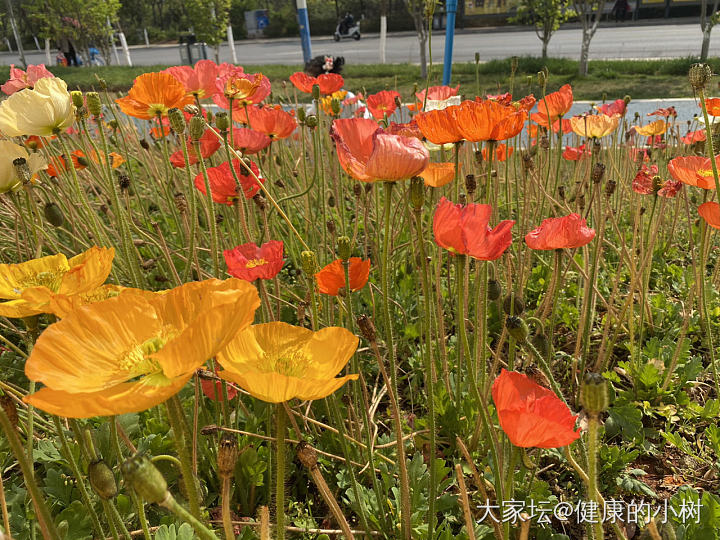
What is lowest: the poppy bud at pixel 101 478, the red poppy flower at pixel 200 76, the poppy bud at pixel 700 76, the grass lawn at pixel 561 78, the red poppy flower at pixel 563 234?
the grass lawn at pixel 561 78

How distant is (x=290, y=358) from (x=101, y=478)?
0.25 metres

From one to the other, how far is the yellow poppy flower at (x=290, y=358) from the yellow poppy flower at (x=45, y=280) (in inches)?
9.4

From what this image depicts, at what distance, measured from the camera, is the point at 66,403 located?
504 mm

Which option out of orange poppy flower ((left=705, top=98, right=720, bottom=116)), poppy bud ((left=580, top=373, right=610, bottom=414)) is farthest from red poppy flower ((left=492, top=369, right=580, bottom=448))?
orange poppy flower ((left=705, top=98, right=720, bottom=116))

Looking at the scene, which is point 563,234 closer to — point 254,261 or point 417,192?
point 417,192

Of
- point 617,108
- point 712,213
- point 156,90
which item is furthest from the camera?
point 617,108

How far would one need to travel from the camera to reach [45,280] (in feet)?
2.96

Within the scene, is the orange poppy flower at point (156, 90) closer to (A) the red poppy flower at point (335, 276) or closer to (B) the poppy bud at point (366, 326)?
(A) the red poppy flower at point (335, 276)

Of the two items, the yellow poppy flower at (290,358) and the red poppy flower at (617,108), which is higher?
the red poppy flower at (617,108)

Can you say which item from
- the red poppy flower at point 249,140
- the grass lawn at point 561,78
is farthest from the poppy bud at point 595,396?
the grass lawn at point 561,78

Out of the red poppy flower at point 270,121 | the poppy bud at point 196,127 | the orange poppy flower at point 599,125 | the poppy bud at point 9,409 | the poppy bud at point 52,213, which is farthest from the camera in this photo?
the orange poppy flower at point 599,125

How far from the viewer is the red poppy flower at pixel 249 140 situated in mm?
1872

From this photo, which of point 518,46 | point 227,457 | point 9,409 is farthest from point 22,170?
point 518,46

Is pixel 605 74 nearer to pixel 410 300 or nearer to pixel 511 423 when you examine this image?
→ pixel 410 300
